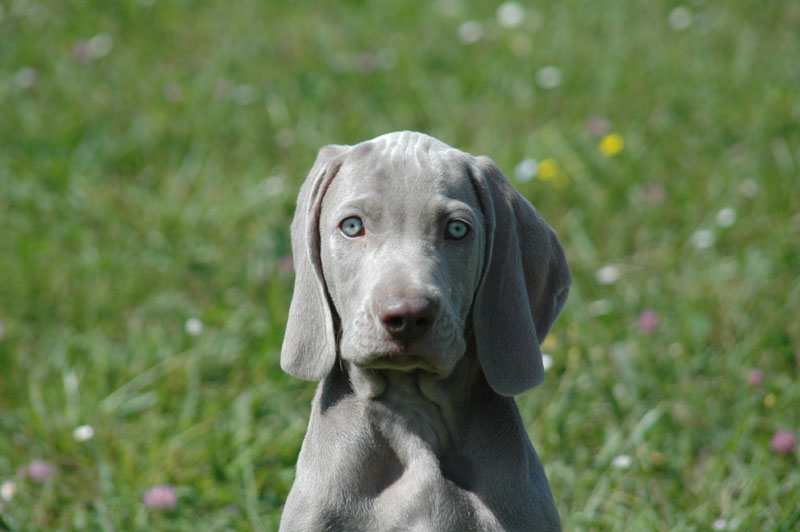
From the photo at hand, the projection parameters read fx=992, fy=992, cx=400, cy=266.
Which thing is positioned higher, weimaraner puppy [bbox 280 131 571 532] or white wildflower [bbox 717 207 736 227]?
weimaraner puppy [bbox 280 131 571 532]

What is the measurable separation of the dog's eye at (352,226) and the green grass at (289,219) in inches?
58.1

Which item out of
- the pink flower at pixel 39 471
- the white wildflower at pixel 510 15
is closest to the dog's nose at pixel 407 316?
the pink flower at pixel 39 471

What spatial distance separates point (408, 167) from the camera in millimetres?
2740

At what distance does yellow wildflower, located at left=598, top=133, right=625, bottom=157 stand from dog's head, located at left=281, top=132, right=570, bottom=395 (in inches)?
110

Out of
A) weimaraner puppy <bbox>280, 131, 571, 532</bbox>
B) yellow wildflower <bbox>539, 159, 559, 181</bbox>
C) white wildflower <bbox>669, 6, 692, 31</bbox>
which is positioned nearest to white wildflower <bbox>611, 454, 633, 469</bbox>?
weimaraner puppy <bbox>280, 131, 571, 532</bbox>

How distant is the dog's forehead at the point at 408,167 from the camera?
2719mm

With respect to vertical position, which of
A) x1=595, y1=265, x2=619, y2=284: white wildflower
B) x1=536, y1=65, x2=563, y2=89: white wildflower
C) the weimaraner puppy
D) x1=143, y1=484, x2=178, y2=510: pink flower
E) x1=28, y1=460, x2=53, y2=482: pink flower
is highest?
the weimaraner puppy

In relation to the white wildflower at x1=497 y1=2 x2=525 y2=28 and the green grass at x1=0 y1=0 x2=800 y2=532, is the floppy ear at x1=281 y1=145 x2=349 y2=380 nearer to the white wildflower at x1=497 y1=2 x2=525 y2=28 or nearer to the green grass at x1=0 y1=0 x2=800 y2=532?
the green grass at x1=0 y1=0 x2=800 y2=532

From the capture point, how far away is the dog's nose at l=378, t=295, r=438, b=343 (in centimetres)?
247

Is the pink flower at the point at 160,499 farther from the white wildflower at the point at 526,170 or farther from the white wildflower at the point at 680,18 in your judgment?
the white wildflower at the point at 680,18

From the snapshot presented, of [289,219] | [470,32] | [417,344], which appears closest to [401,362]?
[417,344]

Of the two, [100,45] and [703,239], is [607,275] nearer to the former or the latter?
[703,239]

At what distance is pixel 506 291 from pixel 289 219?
2951 mm

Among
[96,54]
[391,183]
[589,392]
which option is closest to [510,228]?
[391,183]
